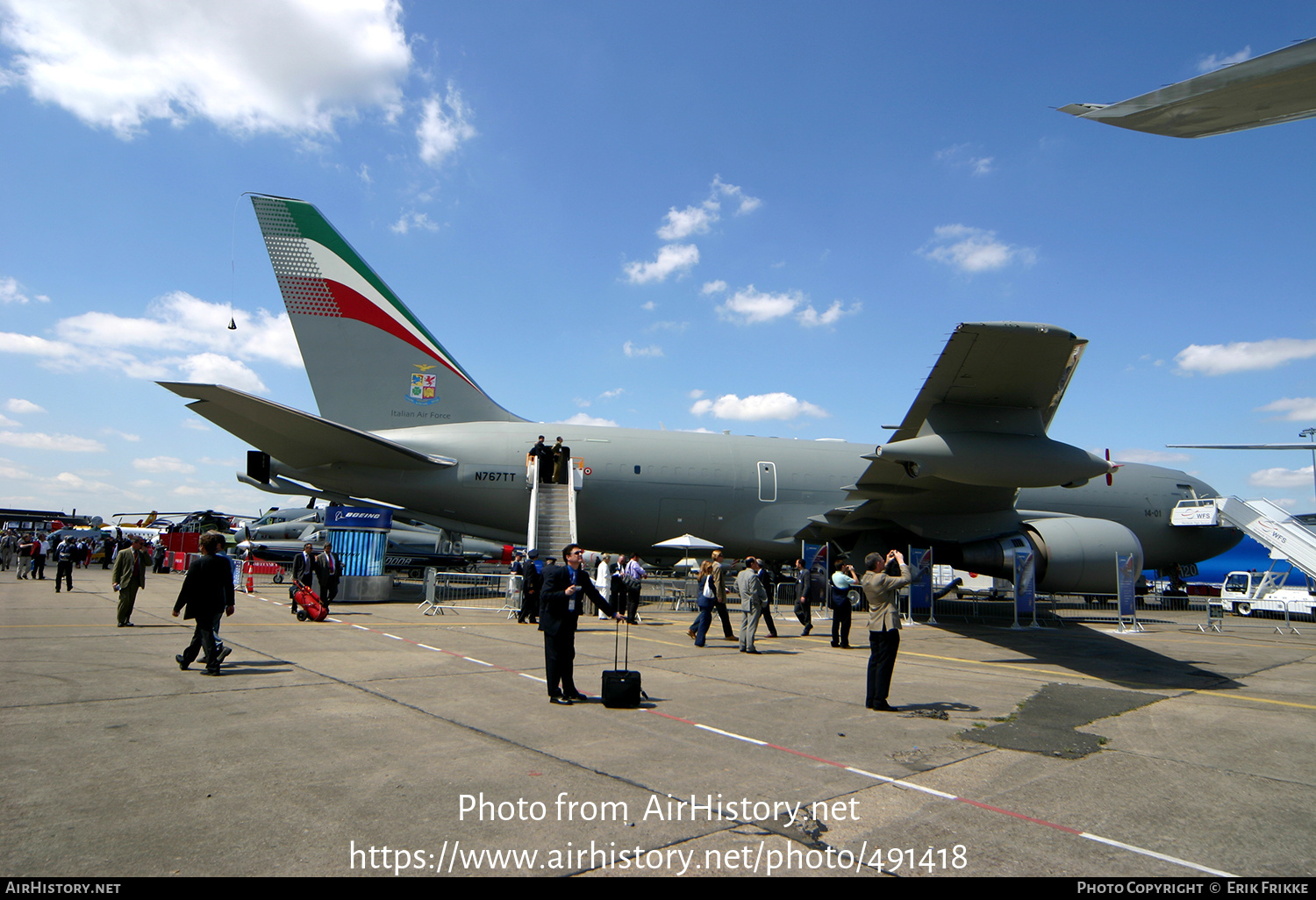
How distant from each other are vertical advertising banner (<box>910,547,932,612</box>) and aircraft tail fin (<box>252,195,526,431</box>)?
41.5 feet

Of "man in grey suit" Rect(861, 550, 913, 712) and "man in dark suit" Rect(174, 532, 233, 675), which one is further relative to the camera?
"man in dark suit" Rect(174, 532, 233, 675)

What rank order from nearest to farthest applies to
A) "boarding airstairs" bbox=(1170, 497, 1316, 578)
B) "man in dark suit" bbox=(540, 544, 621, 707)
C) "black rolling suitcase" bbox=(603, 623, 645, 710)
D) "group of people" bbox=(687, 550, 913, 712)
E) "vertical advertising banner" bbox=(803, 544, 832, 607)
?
"black rolling suitcase" bbox=(603, 623, 645, 710) → "man in dark suit" bbox=(540, 544, 621, 707) → "group of people" bbox=(687, 550, 913, 712) → "vertical advertising banner" bbox=(803, 544, 832, 607) → "boarding airstairs" bbox=(1170, 497, 1316, 578)

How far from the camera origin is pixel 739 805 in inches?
159

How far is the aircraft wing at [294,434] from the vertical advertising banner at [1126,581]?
15.6m

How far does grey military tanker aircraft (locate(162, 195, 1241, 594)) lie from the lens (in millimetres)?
15672

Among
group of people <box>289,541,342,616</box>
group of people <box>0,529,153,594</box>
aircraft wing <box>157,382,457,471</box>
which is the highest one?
aircraft wing <box>157,382,457,471</box>

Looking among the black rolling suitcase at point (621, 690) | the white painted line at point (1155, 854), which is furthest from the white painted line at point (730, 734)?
the white painted line at point (1155, 854)

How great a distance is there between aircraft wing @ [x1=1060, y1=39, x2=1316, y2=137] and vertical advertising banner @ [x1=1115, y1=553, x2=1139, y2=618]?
12.7m

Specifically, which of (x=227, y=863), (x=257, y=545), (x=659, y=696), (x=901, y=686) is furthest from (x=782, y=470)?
(x=257, y=545)

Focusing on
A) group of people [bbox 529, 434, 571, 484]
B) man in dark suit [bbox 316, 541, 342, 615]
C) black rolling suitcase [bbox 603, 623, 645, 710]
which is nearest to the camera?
black rolling suitcase [bbox 603, 623, 645, 710]

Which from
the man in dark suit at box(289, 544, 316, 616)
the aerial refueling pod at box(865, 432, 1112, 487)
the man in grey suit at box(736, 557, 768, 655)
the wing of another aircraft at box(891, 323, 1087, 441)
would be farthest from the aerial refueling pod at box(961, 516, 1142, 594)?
the man in dark suit at box(289, 544, 316, 616)

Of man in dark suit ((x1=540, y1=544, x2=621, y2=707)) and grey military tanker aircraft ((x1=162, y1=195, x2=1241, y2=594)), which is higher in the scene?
grey military tanker aircraft ((x1=162, y1=195, x2=1241, y2=594))

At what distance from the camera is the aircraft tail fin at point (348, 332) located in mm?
17516

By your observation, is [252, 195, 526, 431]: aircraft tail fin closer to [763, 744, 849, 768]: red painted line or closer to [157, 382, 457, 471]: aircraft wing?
[157, 382, 457, 471]: aircraft wing
